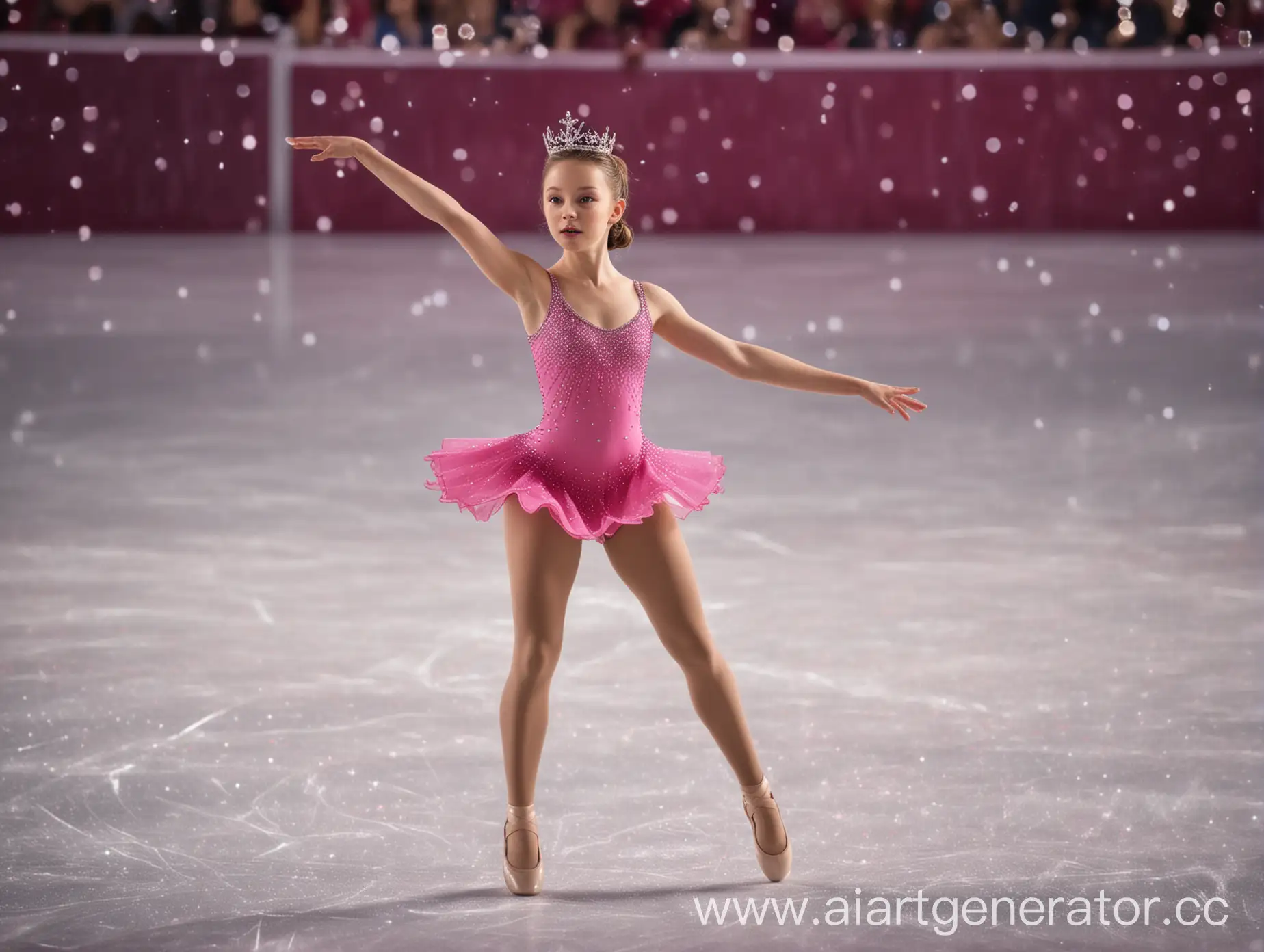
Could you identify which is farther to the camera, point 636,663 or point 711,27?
point 711,27

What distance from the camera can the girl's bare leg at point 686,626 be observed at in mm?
2656

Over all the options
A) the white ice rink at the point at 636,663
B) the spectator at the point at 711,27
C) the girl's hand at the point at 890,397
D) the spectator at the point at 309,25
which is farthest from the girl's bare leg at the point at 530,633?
the spectator at the point at 711,27

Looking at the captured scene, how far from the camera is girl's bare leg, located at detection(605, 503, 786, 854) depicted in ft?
8.71

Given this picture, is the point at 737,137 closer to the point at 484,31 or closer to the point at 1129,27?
the point at 484,31

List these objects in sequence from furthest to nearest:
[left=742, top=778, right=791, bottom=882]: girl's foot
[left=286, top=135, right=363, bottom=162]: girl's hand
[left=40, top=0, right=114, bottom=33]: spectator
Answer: [left=40, top=0, right=114, bottom=33]: spectator → [left=742, top=778, right=791, bottom=882]: girl's foot → [left=286, top=135, right=363, bottom=162]: girl's hand

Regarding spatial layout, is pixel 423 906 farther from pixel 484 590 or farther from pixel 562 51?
pixel 562 51

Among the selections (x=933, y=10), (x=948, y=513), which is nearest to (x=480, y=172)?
(x=933, y=10)

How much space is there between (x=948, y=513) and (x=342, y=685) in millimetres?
2136

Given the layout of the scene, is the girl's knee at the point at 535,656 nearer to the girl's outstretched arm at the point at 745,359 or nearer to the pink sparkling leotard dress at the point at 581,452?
the pink sparkling leotard dress at the point at 581,452

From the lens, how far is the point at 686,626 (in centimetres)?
269

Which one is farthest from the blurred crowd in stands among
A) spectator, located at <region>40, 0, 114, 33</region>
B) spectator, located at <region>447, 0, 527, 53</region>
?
spectator, located at <region>40, 0, 114, 33</region>

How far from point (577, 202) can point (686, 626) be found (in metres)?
0.63

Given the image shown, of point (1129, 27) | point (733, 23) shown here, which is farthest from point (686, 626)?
point (1129, 27)

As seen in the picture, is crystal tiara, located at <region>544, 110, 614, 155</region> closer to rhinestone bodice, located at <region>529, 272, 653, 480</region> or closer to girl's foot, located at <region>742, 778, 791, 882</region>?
rhinestone bodice, located at <region>529, 272, 653, 480</region>
